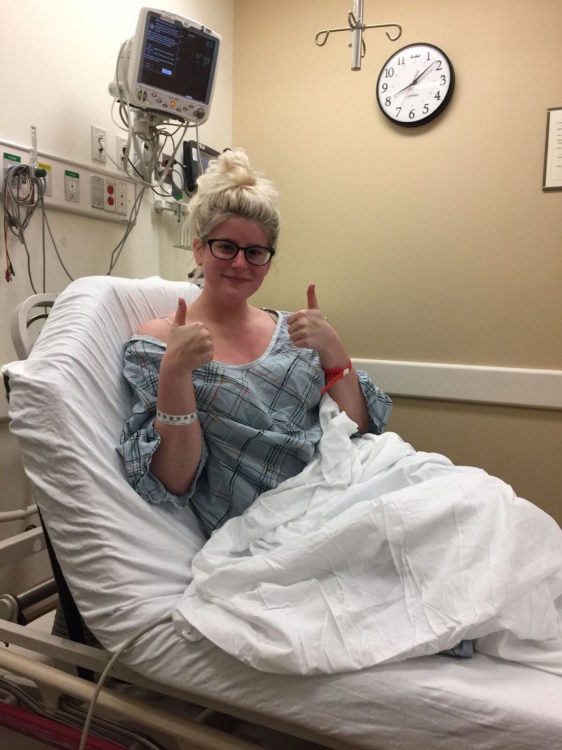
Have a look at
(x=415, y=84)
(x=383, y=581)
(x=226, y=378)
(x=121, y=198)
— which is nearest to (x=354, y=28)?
(x=415, y=84)

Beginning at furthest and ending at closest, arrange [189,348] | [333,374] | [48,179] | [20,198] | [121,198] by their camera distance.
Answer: [121,198], [48,179], [20,198], [333,374], [189,348]

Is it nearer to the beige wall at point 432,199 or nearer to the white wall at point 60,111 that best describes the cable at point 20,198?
the white wall at point 60,111

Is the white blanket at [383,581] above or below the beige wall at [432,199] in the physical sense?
below

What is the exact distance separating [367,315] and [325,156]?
72 cm

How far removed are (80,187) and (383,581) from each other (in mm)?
1576

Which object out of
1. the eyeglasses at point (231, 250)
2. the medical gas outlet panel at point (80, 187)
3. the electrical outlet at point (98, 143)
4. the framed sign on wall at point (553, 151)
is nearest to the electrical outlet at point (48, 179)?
the medical gas outlet panel at point (80, 187)

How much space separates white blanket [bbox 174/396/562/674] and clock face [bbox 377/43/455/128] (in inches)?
66.4

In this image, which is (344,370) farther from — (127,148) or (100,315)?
(127,148)

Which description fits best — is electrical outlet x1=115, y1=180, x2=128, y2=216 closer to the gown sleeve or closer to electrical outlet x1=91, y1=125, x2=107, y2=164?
electrical outlet x1=91, y1=125, x2=107, y2=164

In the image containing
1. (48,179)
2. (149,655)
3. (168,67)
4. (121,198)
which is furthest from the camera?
(121,198)

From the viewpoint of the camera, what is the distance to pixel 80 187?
1797 millimetres

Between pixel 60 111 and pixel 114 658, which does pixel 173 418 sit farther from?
pixel 60 111

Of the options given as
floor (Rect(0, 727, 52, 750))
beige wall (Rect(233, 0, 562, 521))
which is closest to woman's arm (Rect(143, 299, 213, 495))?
floor (Rect(0, 727, 52, 750))

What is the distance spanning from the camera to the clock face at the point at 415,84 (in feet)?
6.89
